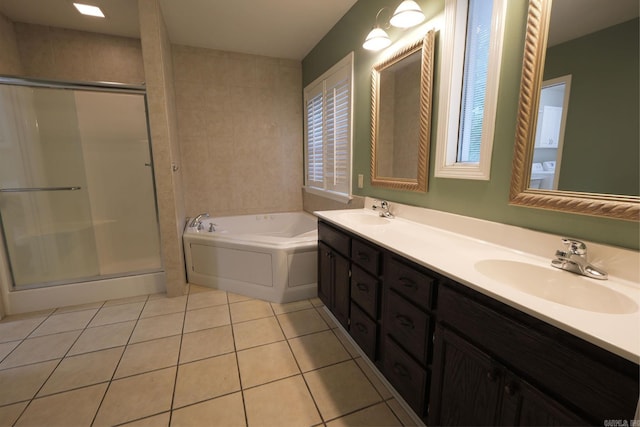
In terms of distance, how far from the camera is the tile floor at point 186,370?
4.33 ft

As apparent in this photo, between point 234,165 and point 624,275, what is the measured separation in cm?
338

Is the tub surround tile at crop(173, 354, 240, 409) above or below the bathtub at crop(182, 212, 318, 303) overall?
below

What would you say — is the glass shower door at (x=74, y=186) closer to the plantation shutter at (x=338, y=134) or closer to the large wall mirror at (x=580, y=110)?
the plantation shutter at (x=338, y=134)

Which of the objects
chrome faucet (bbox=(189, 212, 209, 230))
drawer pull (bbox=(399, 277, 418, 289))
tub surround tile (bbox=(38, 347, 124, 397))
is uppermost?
drawer pull (bbox=(399, 277, 418, 289))

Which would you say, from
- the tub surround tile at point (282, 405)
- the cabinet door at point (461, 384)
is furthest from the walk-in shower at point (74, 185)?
the cabinet door at point (461, 384)

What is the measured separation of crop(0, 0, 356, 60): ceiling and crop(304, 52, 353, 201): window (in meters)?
0.44

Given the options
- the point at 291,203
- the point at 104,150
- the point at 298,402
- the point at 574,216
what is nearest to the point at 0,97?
the point at 104,150

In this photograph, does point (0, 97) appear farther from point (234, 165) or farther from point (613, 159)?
point (613, 159)

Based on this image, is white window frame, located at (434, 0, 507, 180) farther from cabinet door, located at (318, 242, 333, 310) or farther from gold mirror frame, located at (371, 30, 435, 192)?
cabinet door, located at (318, 242, 333, 310)

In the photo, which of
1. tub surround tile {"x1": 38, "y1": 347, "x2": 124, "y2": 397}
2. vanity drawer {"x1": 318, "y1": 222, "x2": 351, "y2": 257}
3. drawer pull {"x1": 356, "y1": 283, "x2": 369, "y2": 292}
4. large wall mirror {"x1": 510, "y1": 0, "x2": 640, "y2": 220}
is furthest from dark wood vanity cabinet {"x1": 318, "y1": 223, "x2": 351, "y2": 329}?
tub surround tile {"x1": 38, "y1": 347, "x2": 124, "y2": 397}

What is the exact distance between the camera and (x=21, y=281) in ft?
7.49

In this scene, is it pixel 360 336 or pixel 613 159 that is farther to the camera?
pixel 360 336

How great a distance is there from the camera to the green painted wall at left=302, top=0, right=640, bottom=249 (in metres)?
0.97

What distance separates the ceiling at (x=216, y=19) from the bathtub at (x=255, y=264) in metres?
1.97
